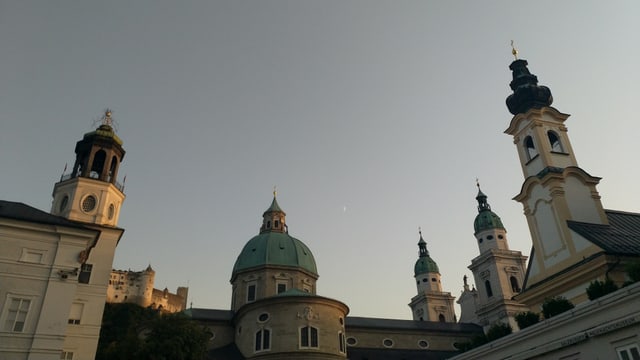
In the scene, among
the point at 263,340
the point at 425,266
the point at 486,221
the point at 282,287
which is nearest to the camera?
the point at 263,340

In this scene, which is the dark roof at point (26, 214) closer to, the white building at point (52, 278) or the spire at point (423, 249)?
the white building at point (52, 278)

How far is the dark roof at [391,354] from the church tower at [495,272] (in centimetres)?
994

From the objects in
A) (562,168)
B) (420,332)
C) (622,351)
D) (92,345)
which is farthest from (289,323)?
(622,351)

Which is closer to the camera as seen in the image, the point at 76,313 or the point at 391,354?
the point at 76,313

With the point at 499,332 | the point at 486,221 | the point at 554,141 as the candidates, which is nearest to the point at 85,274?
the point at 499,332

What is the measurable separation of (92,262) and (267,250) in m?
24.2

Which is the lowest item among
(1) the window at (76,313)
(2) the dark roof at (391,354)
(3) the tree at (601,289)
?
(3) the tree at (601,289)

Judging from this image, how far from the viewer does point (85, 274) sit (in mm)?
30562

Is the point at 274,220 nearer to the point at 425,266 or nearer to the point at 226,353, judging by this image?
the point at 226,353

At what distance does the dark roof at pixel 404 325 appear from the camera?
52.9 metres

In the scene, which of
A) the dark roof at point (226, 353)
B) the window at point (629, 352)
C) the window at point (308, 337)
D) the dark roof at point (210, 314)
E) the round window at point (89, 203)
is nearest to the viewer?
the window at point (629, 352)

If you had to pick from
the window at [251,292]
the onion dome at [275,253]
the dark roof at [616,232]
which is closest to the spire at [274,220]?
the onion dome at [275,253]

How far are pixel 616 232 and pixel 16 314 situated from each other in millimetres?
32260

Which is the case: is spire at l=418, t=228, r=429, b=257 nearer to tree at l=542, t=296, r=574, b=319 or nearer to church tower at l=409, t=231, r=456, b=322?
church tower at l=409, t=231, r=456, b=322
